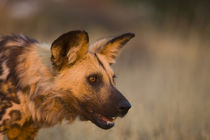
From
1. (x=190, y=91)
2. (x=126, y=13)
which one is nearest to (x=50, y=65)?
(x=190, y=91)

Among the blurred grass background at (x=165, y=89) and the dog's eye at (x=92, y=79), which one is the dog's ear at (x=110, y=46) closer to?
the dog's eye at (x=92, y=79)

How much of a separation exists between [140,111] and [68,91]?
174cm

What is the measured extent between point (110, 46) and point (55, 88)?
0.69 metres

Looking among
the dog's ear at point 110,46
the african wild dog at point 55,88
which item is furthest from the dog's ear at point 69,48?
the dog's ear at point 110,46

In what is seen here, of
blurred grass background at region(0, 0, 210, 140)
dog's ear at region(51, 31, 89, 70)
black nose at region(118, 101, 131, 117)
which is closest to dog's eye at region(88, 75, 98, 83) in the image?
dog's ear at region(51, 31, 89, 70)

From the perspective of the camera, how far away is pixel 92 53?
Result: 3.02 meters

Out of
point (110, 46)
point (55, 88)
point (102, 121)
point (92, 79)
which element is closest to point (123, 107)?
point (102, 121)

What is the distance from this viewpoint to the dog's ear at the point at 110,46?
10.4 ft

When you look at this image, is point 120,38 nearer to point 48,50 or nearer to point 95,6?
point 48,50

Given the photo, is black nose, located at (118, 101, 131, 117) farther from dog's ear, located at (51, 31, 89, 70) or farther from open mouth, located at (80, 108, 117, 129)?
dog's ear, located at (51, 31, 89, 70)

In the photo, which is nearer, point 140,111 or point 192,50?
point 140,111

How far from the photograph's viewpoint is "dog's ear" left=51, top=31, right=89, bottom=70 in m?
2.66

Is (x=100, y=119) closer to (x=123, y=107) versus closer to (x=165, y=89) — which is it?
(x=123, y=107)

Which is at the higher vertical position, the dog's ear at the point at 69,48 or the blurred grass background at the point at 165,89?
the dog's ear at the point at 69,48
